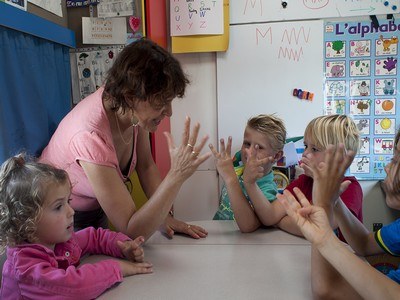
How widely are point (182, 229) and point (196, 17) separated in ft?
5.00

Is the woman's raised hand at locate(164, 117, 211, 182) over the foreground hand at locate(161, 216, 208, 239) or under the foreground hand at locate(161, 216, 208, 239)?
over

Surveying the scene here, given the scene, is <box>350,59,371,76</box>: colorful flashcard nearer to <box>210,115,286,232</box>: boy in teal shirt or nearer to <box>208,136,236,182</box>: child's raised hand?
<box>210,115,286,232</box>: boy in teal shirt

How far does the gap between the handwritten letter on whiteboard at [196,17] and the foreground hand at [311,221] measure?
67.6 inches

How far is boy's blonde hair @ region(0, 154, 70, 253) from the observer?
828 mm

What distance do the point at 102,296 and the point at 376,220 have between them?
81.7 inches

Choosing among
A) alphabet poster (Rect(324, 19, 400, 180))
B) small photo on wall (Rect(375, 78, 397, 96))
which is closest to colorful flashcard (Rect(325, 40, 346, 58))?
alphabet poster (Rect(324, 19, 400, 180))

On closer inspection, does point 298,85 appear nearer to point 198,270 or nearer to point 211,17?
point 211,17

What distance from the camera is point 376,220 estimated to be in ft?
7.80

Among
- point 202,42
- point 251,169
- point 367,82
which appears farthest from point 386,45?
point 251,169

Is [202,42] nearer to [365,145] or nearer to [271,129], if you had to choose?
[271,129]

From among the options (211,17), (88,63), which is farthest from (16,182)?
(211,17)

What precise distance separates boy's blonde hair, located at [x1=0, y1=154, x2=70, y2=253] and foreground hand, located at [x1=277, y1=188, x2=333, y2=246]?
1.92ft

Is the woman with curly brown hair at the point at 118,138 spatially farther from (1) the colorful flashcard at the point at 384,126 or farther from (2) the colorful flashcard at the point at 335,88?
(1) the colorful flashcard at the point at 384,126

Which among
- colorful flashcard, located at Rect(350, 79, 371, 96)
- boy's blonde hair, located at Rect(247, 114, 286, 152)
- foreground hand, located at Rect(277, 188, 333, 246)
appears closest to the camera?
foreground hand, located at Rect(277, 188, 333, 246)
